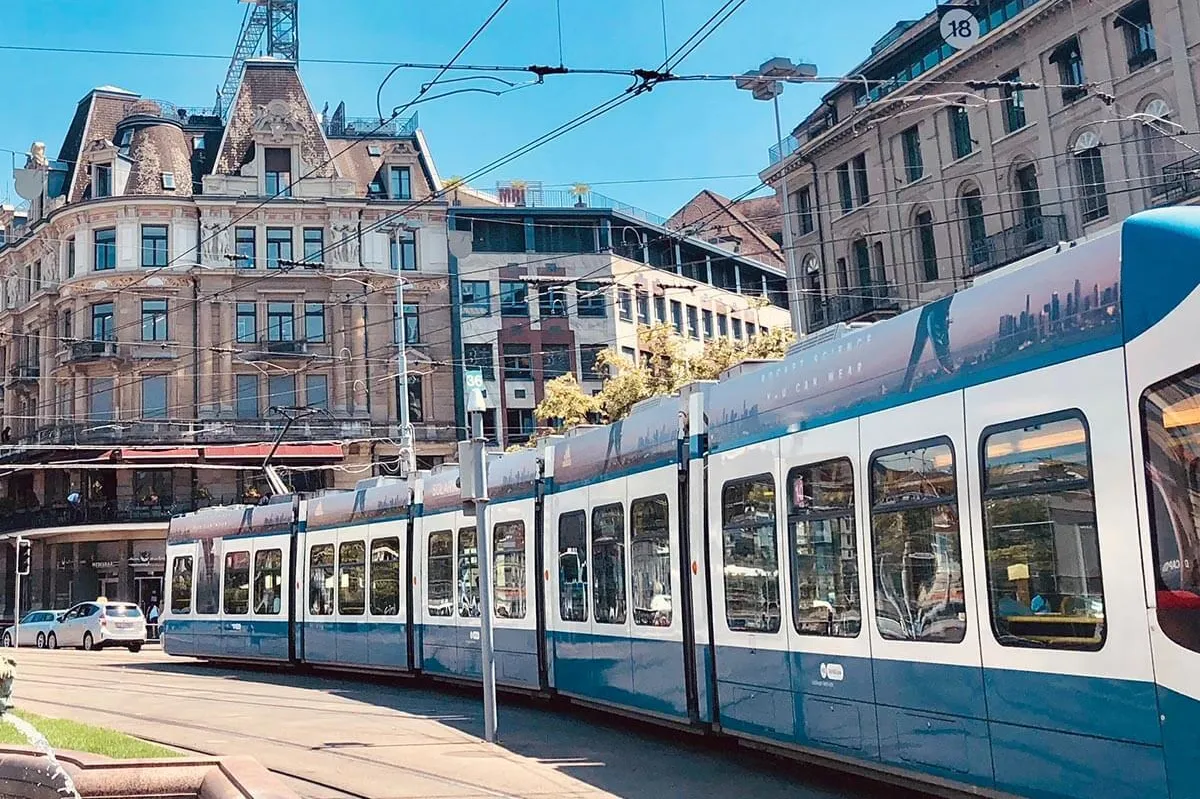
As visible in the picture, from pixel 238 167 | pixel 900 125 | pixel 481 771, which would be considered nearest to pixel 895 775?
Answer: pixel 481 771

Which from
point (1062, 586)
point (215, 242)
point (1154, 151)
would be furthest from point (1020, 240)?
point (215, 242)

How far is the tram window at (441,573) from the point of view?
18.0m

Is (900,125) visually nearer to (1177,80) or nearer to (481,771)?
(1177,80)

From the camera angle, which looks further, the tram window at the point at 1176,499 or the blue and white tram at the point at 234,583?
the blue and white tram at the point at 234,583

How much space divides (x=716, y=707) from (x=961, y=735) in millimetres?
3604

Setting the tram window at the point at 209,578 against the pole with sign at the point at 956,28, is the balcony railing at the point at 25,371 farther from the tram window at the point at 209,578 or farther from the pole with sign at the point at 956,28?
the pole with sign at the point at 956,28

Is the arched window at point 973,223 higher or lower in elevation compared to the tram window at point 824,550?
higher

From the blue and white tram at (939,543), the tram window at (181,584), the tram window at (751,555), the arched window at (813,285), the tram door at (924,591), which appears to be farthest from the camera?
the arched window at (813,285)

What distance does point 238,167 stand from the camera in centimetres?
5147

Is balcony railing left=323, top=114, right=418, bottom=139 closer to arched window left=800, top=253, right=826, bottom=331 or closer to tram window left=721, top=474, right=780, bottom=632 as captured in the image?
arched window left=800, top=253, right=826, bottom=331

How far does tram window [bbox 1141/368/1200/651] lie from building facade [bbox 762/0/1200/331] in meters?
18.7

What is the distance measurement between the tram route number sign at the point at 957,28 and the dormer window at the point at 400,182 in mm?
36805

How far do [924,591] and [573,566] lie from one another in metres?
6.64

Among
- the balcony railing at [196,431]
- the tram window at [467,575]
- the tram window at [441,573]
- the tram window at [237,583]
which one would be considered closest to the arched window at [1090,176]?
the tram window at [441,573]
